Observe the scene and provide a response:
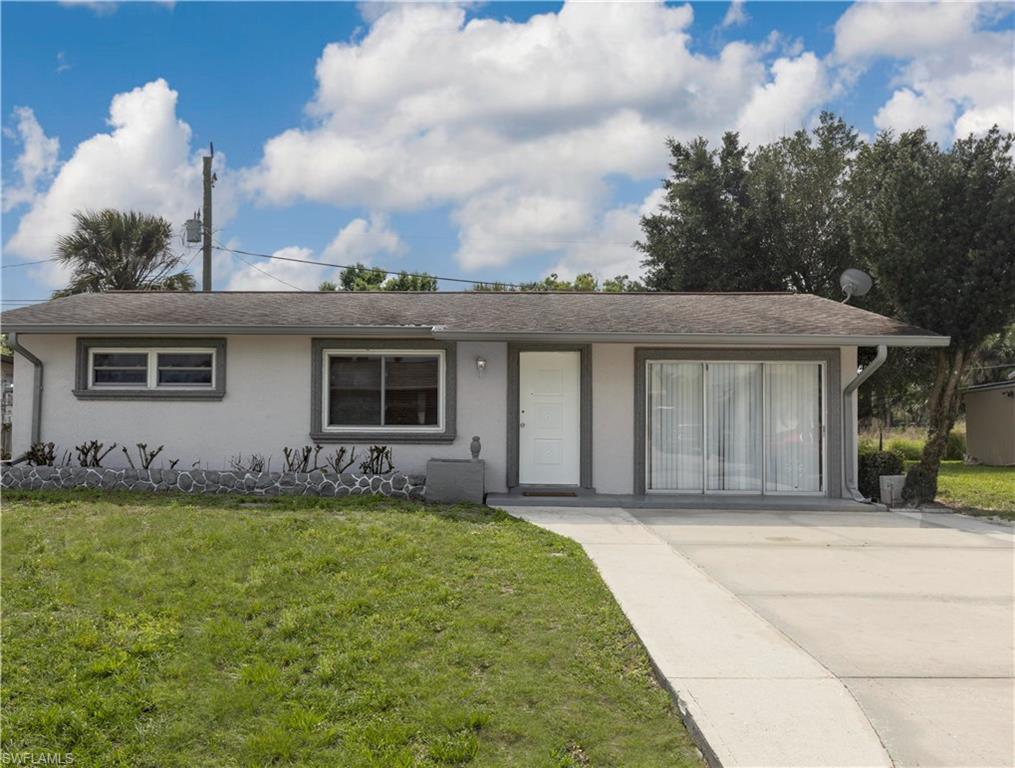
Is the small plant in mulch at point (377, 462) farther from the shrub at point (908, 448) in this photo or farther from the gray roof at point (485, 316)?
the shrub at point (908, 448)

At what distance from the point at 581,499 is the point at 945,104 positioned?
9200 millimetres

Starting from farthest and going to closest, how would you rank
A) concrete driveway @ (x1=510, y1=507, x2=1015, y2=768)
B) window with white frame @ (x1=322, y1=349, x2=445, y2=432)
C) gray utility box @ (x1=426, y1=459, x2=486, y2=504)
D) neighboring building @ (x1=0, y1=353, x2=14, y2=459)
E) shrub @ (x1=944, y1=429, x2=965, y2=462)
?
shrub @ (x1=944, y1=429, x2=965, y2=462), neighboring building @ (x1=0, y1=353, x2=14, y2=459), window with white frame @ (x1=322, y1=349, x2=445, y2=432), gray utility box @ (x1=426, y1=459, x2=486, y2=504), concrete driveway @ (x1=510, y1=507, x2=1015, y2=768)

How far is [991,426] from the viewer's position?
22.8 m

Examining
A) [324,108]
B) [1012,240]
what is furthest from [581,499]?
[324,108]

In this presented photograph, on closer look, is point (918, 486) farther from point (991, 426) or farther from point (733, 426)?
point (991, 426)

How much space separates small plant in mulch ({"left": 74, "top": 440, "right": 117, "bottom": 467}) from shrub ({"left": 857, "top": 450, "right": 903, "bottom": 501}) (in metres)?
11.0

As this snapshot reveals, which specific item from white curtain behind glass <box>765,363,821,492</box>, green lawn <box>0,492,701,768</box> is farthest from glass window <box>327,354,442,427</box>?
white curtain behind glass <box>765,363,821,492</box>

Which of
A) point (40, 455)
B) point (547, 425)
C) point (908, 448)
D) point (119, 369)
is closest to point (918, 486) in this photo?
point (547, 425)

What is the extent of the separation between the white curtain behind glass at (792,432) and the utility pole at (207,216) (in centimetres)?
1393

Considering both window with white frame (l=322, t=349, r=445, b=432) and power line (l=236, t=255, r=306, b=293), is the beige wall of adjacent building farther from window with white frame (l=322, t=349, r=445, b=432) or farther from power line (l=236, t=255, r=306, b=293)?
power line (l=236, t=255, r=306, b=293)

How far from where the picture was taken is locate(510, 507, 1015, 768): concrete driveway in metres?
3.57

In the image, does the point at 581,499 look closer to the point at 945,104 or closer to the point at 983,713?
the point at 983,713

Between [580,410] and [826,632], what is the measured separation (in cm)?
615

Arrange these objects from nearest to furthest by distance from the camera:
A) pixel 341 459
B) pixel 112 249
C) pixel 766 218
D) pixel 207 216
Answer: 1. pixel 341 459
2. pixel 112 249
3. pixel 207 216
4. pixel 766 218
